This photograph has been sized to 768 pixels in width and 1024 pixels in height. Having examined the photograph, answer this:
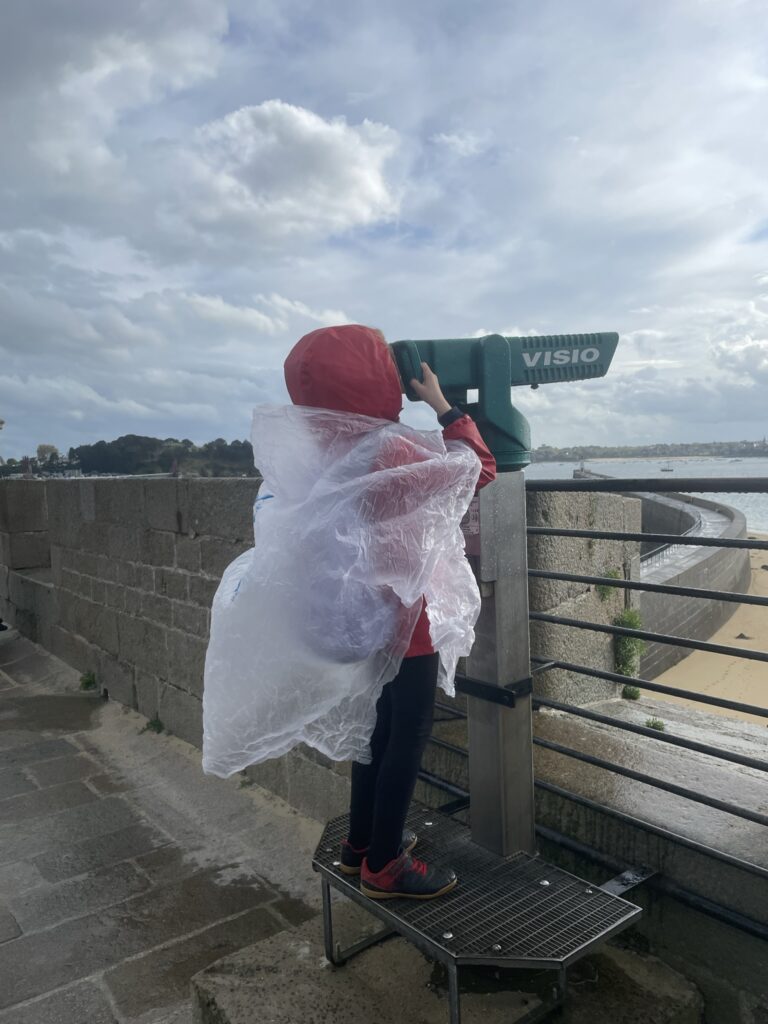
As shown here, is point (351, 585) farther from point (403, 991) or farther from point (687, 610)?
point (687, 610)

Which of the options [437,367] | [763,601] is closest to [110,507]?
[437,367]

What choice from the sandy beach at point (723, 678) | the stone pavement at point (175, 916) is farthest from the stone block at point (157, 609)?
the sandy beach at point (723, 678)

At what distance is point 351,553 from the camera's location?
1970mm

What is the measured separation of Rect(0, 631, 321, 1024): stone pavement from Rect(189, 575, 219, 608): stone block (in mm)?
1019

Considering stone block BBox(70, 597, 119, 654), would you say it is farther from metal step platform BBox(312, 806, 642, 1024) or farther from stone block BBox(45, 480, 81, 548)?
metal step platform BBox(312, 806, 642, 1024)

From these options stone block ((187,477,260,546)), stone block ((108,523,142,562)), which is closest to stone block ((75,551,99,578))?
stone block ((108,523,142,562))

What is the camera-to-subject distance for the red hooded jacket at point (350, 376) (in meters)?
2.04

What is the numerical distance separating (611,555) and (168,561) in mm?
2910

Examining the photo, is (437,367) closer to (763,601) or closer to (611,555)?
(763,601)

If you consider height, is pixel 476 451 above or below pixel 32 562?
above

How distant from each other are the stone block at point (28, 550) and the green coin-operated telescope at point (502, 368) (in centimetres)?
783

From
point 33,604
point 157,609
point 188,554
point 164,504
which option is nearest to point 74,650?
point 33,604

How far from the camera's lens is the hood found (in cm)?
204

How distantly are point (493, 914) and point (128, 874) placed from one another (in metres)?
2.24
